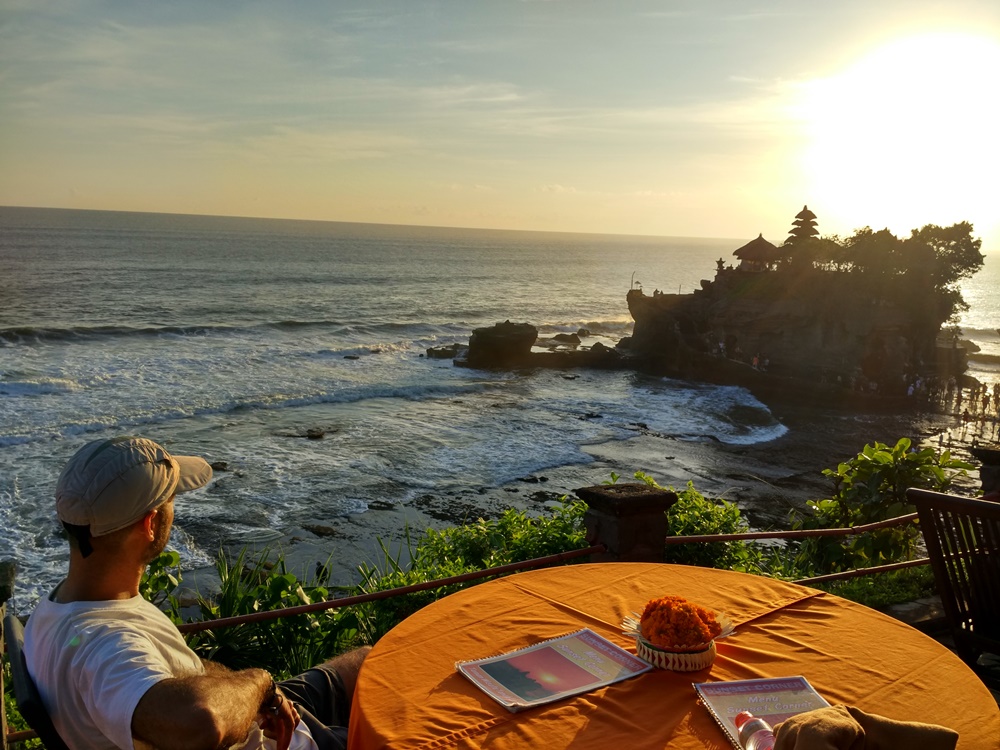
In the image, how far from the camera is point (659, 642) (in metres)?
2.73

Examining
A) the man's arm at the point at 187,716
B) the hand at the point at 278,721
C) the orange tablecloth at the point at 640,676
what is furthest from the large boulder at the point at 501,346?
the man's arm at the point at 187,716

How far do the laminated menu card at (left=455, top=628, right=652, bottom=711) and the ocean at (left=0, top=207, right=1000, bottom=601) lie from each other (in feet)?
37.8

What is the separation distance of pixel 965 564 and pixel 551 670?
250cm

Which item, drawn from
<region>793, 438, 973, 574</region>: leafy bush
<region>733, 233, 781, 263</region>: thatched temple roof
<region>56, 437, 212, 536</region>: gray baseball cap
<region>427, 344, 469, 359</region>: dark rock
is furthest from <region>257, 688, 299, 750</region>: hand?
<region>733, 233, 781, 263</region>: thatched temple roof

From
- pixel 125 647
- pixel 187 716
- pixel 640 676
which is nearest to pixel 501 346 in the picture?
pixel 640 676

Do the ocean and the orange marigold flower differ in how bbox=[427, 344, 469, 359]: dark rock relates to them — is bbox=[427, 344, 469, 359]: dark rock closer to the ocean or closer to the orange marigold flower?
the ocean

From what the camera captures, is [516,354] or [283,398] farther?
[516,354]

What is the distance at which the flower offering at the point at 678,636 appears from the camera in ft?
8.90

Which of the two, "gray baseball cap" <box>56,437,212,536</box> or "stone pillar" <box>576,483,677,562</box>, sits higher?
"gray baseball cap" <box>56,437,212,536</box>

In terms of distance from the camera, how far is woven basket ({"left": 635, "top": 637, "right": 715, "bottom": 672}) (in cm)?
272

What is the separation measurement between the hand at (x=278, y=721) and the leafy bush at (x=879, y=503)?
560 cm

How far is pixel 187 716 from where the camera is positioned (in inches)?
Answer: 82.7

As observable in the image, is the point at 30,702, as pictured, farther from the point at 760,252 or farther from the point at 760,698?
the point at 760,252

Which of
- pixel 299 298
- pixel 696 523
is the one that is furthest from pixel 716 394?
pixel 299 298
